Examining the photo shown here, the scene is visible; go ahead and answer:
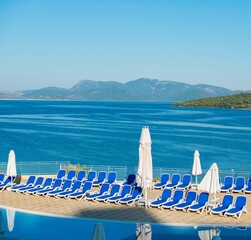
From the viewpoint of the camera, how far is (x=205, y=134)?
73.7m

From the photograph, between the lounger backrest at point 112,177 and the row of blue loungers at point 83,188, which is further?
the lounger backrest at point 112,177

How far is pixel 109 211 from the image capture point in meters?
14.3

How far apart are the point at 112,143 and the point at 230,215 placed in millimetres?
48863

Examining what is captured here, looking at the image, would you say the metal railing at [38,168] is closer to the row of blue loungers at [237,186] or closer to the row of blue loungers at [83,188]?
the row of blue loungers at [83,188]

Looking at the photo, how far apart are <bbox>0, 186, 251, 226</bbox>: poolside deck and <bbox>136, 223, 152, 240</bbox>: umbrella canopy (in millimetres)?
641

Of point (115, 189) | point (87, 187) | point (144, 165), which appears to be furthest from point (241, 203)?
point (87, 187)

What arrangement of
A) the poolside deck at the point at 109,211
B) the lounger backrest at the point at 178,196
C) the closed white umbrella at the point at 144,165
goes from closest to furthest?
the poolside deck at the point at 109,211 < the lounger backrest at the point at 178,196 < the closed white umbrella at the point at 144,165

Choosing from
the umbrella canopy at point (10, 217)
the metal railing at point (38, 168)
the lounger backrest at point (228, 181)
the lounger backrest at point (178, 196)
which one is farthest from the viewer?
the metal railing at point (38, 168)

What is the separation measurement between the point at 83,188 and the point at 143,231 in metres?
4.92

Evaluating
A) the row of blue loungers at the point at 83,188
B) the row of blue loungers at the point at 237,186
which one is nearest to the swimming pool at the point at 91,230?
the row of blue loungers at the point at 83,188

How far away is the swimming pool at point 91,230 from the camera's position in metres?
11.3

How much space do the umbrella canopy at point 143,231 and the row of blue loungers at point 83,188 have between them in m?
2.60

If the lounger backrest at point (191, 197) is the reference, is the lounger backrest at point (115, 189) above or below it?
below

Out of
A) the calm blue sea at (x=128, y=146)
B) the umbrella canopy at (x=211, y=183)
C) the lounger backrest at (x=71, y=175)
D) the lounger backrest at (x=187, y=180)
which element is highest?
the umbrella canopy at (x=211, y=183)
